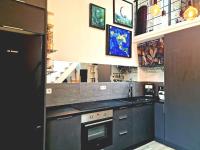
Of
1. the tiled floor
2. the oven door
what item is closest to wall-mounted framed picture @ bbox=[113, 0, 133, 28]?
the oven door

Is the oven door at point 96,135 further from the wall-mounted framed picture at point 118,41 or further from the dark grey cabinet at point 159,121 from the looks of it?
the wall-mounted framed picture at point 118,41

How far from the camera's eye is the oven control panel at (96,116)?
2.25 metres

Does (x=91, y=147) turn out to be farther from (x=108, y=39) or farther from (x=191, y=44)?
(x=191, y=44)

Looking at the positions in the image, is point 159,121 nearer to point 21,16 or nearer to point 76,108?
point 76,108

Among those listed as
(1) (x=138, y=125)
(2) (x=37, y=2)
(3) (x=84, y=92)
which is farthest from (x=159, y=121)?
(2) (x=37, y=2)

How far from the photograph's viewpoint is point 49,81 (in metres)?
2.45

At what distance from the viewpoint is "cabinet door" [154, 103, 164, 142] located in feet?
10.1

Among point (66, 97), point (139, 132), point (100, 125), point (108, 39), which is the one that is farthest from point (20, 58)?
point (139, 132)

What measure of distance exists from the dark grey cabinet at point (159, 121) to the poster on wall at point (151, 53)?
91cm

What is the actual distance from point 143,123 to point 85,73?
1.46 m

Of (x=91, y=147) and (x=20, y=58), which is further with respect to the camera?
(x=91, y=147)

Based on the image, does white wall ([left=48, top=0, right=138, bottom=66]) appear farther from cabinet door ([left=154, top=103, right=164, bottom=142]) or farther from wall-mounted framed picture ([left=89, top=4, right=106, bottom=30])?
cabinet door ([left=154, top=103, right=164, bottom=142])

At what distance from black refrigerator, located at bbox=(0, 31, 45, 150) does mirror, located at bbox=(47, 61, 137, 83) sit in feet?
2.48

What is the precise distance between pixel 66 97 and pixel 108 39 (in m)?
1.42
